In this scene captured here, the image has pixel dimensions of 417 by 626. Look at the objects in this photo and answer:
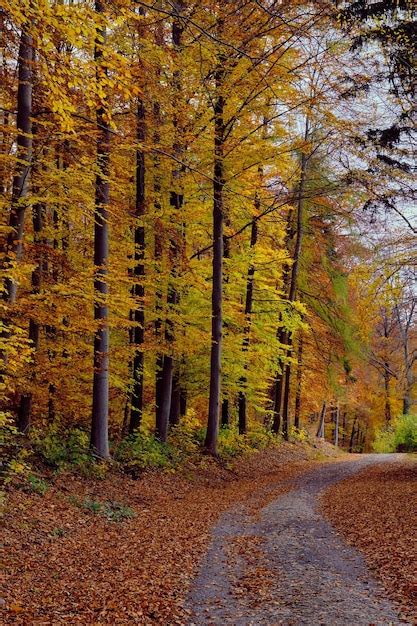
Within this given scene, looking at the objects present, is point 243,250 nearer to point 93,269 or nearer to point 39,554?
point 93,269

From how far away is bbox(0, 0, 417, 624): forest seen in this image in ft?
31.1

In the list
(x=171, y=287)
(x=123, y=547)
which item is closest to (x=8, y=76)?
(x=171, y=287)

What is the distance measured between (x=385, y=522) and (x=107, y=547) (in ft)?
15.6

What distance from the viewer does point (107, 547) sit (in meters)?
7.98

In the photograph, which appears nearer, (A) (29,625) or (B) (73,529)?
(A) (29,625)

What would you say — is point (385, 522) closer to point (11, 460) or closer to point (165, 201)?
point (11, 460)

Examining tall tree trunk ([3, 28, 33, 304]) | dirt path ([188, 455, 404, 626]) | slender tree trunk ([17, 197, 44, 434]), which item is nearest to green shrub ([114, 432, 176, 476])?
slender tree trunk ([17, 197, 44, 434])

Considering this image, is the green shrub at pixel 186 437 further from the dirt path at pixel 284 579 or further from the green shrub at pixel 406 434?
the green shrub at pixel 406 434

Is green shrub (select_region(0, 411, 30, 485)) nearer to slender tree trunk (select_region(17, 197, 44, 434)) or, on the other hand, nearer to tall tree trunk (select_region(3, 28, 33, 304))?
slender tree trunk (select_region(17, 197, 44, 434))

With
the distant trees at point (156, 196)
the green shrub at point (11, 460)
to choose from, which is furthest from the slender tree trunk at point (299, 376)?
the green shrub at point (11, 460)

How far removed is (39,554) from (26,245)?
225 inches

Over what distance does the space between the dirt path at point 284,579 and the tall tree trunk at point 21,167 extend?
5.41m

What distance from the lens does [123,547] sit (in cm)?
807

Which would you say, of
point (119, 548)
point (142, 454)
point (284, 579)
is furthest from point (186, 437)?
point (284, 579)
